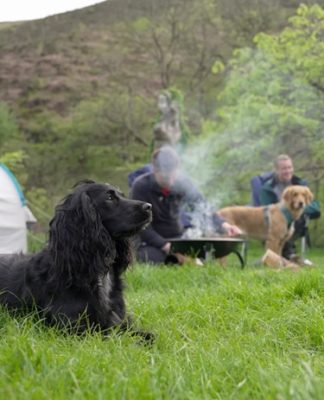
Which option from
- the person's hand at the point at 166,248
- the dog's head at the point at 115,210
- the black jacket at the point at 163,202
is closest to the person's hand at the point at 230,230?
the black jacket at the point at 163,202

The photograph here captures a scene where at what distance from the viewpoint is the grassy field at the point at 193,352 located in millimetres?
1836

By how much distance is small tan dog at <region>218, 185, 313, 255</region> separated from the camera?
9180mm

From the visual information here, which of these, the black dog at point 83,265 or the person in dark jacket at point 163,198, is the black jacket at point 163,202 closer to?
the person in dark jacket at point 163,198

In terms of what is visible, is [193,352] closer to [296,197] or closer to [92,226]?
[92,226]

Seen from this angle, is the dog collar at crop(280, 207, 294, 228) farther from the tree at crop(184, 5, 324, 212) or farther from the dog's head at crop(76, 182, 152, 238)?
the dog's head at crop(76, 182, 152, 238)

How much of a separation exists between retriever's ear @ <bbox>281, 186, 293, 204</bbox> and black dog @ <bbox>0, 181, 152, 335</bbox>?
20.2ft

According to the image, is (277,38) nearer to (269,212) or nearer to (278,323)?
(269,212)

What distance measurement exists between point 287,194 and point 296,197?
0.16 m

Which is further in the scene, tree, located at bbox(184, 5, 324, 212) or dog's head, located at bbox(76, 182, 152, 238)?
tree, located at bbox(184, 5, 324, 212)

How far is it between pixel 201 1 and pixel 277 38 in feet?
38.2

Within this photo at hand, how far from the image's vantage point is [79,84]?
29828mm

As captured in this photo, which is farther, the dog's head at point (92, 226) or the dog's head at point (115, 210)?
the dog's head at point (115, 210)

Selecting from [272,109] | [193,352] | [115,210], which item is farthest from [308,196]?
[193,352]

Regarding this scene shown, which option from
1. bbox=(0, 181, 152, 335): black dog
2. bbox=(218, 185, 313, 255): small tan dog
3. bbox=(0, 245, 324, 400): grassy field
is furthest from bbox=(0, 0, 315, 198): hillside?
bbox=(0, 181, 152, 335): black dog
